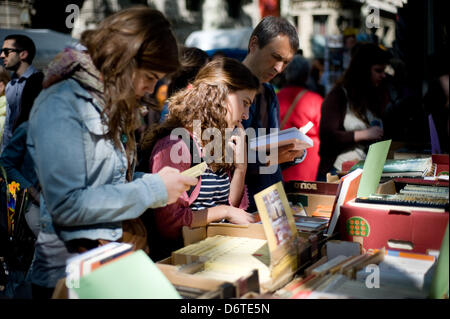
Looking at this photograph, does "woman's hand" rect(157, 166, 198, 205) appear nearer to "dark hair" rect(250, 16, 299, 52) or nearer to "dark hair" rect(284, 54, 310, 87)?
"dark hair" rect(250, 16, 299, 52)

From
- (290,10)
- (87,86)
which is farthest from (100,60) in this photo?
(290,10)

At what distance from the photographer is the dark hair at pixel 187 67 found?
10.9 feet

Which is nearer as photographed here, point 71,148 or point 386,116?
point 71,148

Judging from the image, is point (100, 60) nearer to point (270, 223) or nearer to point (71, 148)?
point (71, 148)

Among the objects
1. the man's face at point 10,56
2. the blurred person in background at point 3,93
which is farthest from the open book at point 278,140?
the man's face at point 10,56

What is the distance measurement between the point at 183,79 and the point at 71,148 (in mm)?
2036

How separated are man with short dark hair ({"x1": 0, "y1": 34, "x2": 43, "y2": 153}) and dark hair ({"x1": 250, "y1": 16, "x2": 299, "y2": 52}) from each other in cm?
215

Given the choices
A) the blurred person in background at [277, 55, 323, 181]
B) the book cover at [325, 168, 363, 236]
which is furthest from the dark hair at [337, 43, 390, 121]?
the book cover at [325, 168, 363, 236]

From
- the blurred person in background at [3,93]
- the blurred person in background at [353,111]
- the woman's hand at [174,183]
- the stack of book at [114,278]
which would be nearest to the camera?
the stack of book at [114,278]

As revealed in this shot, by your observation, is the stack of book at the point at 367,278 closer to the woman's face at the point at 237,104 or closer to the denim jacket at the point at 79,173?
the denim jacket at the point at 79,173

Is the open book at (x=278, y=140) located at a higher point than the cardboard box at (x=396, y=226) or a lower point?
higher

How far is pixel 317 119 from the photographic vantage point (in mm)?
4121

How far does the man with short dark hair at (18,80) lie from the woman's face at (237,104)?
93.3 inches

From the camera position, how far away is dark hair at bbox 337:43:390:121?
3592 mm
